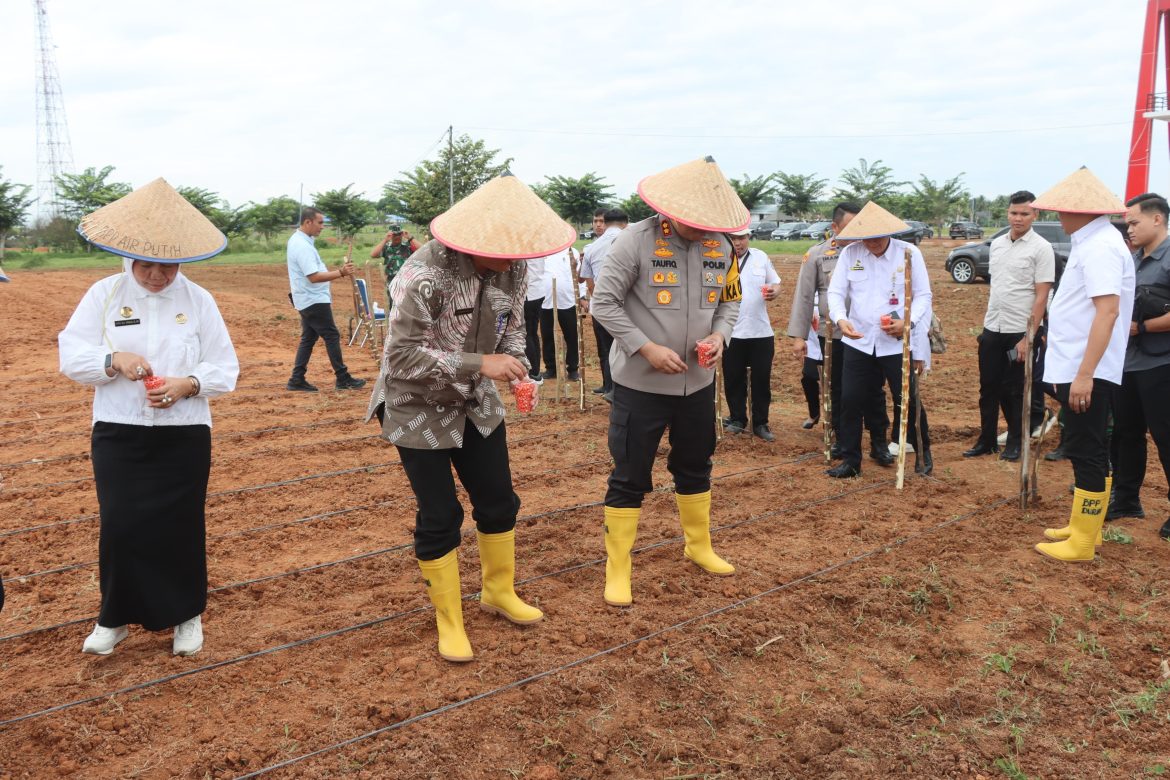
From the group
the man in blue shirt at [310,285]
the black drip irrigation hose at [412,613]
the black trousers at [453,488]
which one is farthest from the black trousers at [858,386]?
the man in blue shirt at [310,285]

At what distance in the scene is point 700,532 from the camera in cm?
414

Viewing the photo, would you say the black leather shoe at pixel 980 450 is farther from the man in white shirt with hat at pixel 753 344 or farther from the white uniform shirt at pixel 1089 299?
the white uniform shirt at pixel 1089 299

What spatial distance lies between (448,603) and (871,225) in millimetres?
3525

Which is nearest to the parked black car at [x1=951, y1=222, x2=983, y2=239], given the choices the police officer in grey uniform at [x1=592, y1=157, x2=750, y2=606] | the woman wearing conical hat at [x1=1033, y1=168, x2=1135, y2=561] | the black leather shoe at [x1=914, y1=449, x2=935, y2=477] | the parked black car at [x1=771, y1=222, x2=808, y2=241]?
the parked black car at [x1=771, y1=222, x2=808, y2=241]

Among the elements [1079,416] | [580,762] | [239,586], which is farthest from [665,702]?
[1079,416]

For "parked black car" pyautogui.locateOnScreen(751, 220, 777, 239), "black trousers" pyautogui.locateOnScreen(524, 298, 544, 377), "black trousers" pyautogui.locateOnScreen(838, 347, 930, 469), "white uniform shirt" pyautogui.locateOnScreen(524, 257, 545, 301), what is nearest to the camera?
"black trousers" pyautogui.locateOnScreen(838, 347, 930, 469)

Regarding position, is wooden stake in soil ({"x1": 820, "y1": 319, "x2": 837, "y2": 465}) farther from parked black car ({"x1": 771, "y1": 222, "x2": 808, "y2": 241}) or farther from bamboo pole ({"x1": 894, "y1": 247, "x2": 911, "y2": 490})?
parked black car ({"x1": 771, "y1": 222, "x2": 808, "y2": 241})

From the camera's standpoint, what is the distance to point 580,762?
2.72 meters

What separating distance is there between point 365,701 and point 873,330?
378cm

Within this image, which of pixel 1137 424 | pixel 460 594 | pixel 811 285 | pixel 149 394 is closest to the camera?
pixel 149 394

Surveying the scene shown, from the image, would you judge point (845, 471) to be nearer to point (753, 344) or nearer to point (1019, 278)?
point (753, 344)

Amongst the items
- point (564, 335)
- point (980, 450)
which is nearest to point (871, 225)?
point (980, 450)

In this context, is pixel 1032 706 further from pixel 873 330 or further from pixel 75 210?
pixel 75 210

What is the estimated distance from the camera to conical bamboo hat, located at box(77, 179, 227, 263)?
3012 mm
